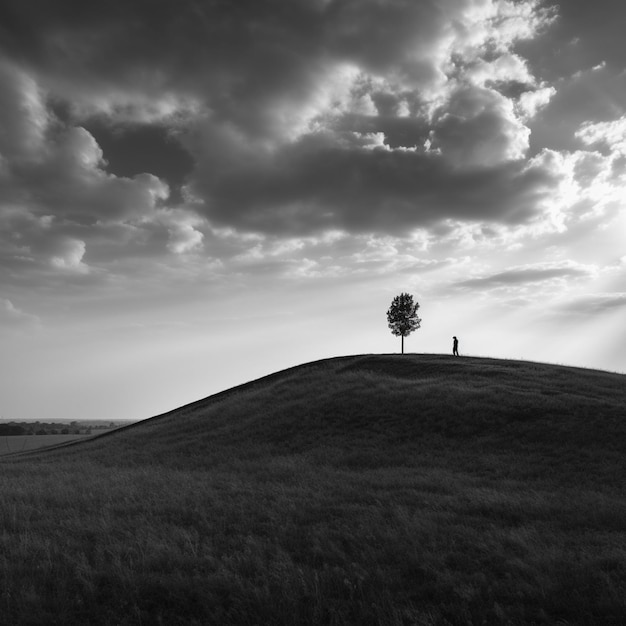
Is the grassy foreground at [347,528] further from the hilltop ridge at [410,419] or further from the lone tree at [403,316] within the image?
the lone tree at [403,316]

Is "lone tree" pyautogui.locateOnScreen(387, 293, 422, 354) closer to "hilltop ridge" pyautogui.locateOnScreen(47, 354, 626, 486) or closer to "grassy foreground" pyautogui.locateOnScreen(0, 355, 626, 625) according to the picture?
"hilltop ridge" pyautogui.locateOnScreen(47, 354, 626, 486)

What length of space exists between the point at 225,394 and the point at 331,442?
25.9 meters

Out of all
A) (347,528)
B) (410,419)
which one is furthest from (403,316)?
(347,528)

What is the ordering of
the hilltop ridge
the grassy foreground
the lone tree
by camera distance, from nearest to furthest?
the grassy foreground → the hilltop ridge → the lone tree

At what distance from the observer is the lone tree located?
63.6 m

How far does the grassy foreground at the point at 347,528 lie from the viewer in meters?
6.66

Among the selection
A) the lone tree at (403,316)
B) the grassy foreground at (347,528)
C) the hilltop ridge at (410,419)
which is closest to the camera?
the grassy foreground at (347,528)

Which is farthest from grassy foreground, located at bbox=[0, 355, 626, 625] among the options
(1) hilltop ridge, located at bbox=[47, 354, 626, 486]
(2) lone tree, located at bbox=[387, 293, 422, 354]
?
(2) lone tree, located at bbox=[387, 293, 422, 354]

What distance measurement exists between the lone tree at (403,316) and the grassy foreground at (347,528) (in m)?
38.1

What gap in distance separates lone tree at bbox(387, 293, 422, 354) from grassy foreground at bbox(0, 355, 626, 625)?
3810cm

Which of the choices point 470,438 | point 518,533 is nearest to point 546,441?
point 470,438

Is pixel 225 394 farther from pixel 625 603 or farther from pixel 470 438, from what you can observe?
pixel 625 603

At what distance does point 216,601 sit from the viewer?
6.74 m

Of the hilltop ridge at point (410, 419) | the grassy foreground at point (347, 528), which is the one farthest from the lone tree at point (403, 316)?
the grassy foreground at point (347, 528)
